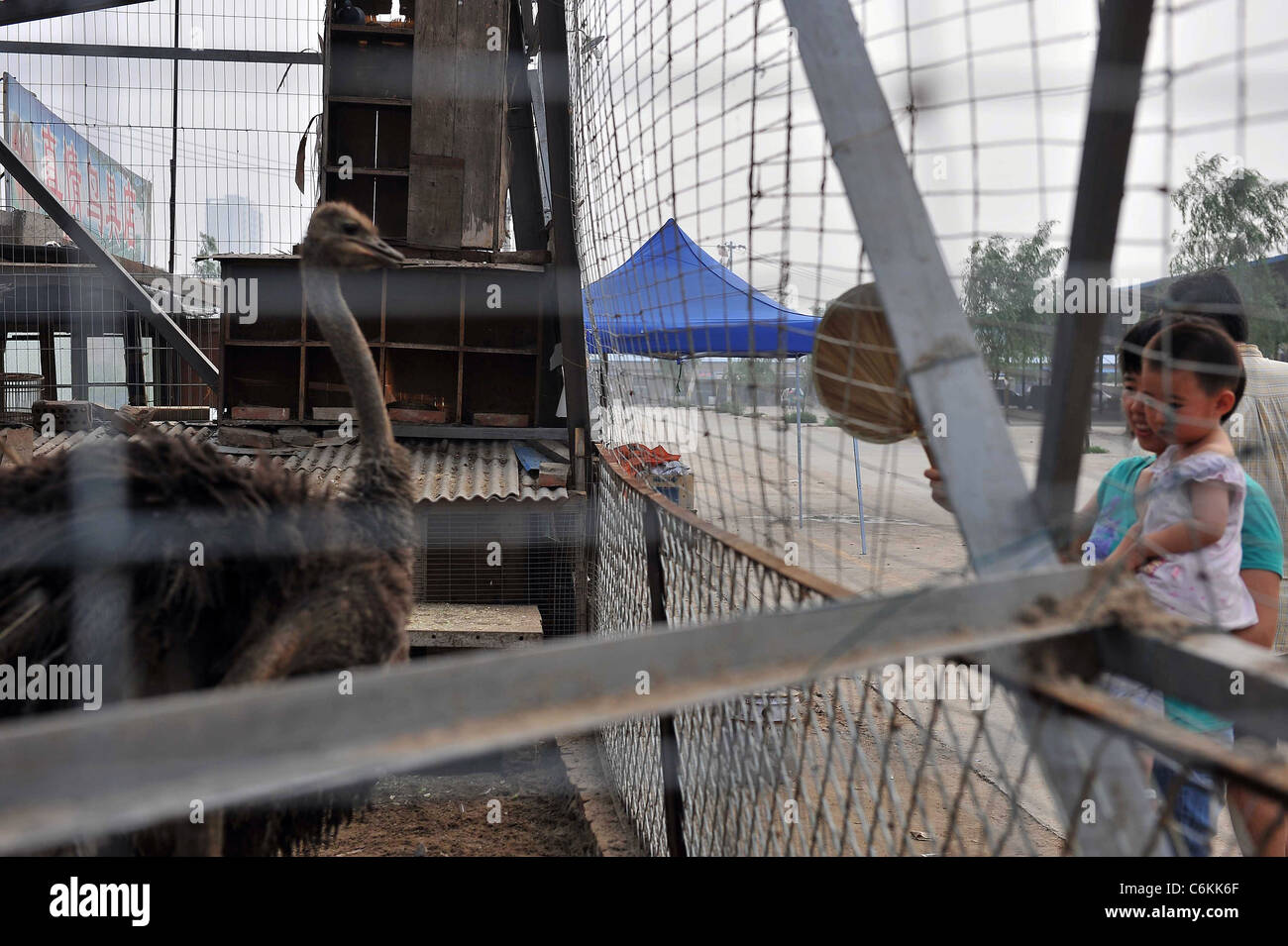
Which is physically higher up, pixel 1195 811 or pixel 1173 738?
pixel 1173 738

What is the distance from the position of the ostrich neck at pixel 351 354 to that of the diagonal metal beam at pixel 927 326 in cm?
221

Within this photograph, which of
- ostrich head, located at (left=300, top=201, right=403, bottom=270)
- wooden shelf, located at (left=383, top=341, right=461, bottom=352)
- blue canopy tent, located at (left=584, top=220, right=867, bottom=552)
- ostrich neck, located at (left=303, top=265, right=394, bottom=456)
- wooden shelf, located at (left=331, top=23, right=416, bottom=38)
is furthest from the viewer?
wooden shelf, located at (left=331, top=23, right=416, bottom=38)

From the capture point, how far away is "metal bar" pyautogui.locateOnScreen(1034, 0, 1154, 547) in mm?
1064

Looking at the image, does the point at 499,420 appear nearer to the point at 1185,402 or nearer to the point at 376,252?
the point at 376,252

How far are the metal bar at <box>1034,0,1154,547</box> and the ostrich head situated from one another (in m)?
2.81

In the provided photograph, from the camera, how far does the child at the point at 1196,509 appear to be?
1.81m

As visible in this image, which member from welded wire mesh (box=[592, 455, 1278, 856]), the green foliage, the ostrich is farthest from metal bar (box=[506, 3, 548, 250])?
the green foliage

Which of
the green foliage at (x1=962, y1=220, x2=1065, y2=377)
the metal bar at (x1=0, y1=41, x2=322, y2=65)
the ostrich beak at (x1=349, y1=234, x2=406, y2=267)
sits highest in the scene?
the metal bar at (x1=0, y1=41, x2=322, y2=65)

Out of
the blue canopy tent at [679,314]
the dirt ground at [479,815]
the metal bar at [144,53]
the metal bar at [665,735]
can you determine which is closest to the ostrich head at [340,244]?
the blue canopy tent at [679,314]

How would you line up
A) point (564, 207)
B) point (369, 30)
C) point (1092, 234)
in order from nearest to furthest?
1. point (1092, 234)
2. point (564, 207)
3. point (369, 30)

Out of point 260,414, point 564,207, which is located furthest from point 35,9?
point 260,414

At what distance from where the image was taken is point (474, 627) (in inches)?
195

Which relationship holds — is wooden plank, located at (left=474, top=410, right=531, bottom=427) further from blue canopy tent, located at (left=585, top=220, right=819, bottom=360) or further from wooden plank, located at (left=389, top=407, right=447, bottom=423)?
blue canopy tent, located at (left=585, top=220, right=819, bottom=360)

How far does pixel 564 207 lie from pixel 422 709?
4236mm
